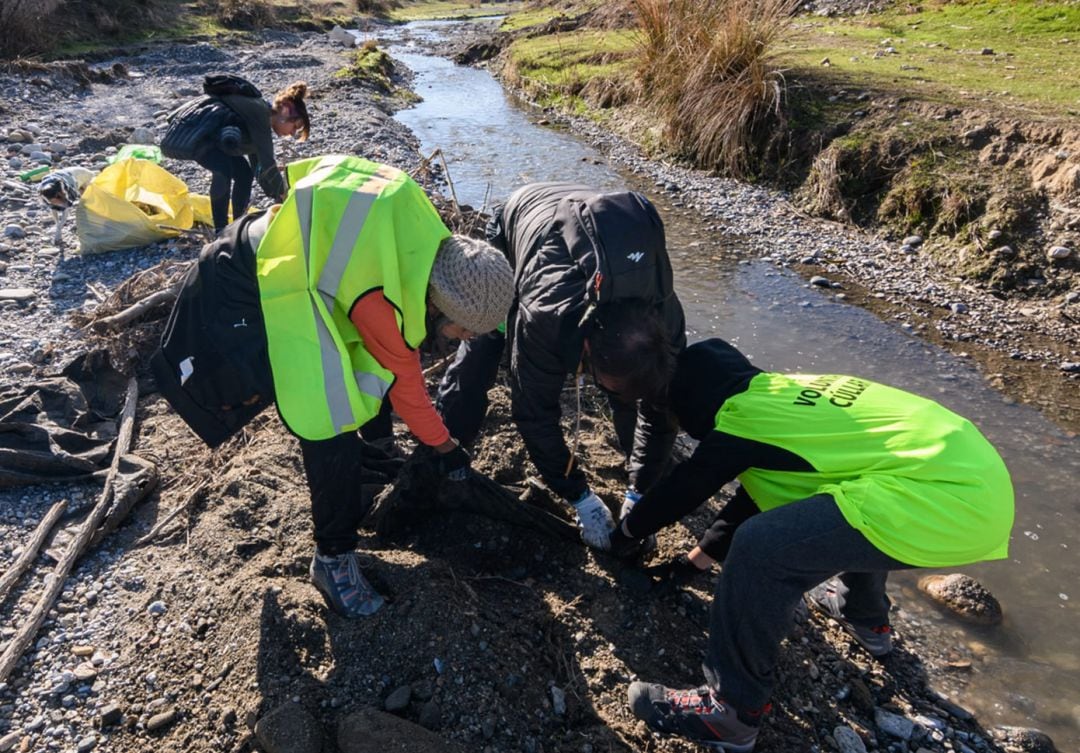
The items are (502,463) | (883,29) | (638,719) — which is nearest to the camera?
(638,719)

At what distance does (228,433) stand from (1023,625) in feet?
11.6

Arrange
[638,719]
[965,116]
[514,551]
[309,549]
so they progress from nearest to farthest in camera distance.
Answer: [638,719] → [309,549] → [514,551] → [965,116]

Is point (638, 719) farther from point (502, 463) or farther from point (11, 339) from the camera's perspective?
point (11, 339)

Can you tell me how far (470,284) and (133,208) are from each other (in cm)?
498

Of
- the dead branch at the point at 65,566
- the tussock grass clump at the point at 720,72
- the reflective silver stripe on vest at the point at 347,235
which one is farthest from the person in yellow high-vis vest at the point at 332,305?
the tussock grass clump at the point at 720,72

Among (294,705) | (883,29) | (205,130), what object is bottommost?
(294,705)

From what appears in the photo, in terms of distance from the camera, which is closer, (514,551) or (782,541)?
(782,541)

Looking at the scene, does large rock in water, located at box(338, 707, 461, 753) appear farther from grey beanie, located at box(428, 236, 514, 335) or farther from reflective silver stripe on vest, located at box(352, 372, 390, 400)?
grey beanie, located at box(428, 236, 514, 335)

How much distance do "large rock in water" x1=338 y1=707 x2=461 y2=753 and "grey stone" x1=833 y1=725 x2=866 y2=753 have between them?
135cm

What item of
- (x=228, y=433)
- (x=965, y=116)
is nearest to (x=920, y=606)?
(x=228, y=433)

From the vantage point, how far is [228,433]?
2.47 meters

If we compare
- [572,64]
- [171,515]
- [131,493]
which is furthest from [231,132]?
[572,64]

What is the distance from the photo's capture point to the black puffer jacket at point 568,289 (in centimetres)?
234

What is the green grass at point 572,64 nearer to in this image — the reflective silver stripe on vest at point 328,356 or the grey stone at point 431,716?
the reflective silver stripe on vest at point 328,356
